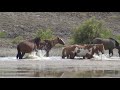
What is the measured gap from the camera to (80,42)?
2722 cm

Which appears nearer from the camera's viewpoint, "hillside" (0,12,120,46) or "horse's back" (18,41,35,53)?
"horse's back" (18,41,35,53)

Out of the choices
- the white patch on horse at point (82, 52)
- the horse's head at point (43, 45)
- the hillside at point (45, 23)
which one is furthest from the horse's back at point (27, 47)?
the hillside at point (45, 23)

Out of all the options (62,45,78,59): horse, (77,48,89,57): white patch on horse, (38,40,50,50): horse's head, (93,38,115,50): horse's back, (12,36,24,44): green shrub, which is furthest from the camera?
(12,36,24,44): green shrub

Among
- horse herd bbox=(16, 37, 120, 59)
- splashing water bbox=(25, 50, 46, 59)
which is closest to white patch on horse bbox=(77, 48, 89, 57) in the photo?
horse herd bbox=(16, 37, 120, 59)

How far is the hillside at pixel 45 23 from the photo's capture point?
3219 centimetres

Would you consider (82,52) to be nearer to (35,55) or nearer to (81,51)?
(81,51)

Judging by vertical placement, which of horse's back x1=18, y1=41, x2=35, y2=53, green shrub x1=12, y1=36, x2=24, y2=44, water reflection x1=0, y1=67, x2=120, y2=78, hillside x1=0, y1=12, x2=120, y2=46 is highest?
hillside x1=0, y1=12, x2=120, y2=46

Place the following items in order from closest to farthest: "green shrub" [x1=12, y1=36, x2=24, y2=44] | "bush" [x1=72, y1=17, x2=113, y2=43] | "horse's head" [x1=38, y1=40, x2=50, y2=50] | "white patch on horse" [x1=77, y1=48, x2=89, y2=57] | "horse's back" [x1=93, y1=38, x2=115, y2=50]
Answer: "white patch on horse" [x1=77, y1=48, x2=89, y2=57] → "horse's head" [x1=38, y1=40, x2=50, y2=50] → "horse's back" [x1=93, y1=38, x2=115, y2=50] → "bush" [x1=72, y1=17, x2=113, y2=43] → "green shrub" [x1=12, y1=36, x2=24, y2=44]

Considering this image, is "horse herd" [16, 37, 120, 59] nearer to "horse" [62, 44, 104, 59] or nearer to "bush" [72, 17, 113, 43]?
"horse" [62, 44, 104, 59]

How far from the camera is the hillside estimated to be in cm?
3219
